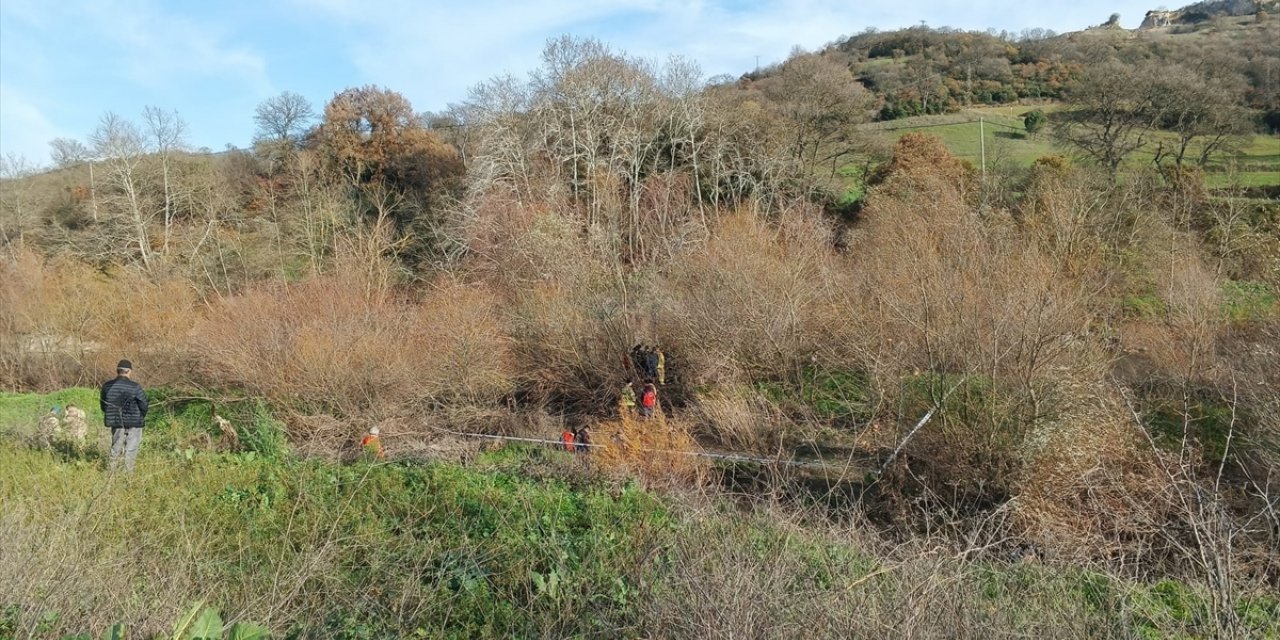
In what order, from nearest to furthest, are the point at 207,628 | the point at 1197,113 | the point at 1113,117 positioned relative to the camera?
the point at 207,628 < the point at 1197,113 < the point at 1113,117

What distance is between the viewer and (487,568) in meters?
6.67

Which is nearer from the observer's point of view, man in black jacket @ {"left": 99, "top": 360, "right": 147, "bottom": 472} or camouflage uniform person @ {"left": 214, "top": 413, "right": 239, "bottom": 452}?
man in black jacket @ {"left": 99, "top": 360, "right": 147, "bottom": 472}

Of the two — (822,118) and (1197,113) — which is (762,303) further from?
(1197,113)

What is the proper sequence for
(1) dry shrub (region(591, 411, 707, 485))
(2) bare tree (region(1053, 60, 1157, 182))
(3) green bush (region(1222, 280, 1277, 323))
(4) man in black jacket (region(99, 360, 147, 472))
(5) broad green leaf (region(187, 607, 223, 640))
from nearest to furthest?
1. (5) broad green leaf (region(187, 607, 223, 640))
2. (4) man in black jacket (region(99, 360, 147, 472))
3. (1) dry shrub (region(591, 411, 707, 485))
4. (3) green bush (region(1222, 280, 1277, 323))
5. (2) bare tree (region(1053, 60, 1157, 182))

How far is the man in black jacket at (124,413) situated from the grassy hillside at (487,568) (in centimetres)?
40

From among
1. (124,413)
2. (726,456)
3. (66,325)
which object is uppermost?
(66,325)

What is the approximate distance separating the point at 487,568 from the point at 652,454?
4.26 meters

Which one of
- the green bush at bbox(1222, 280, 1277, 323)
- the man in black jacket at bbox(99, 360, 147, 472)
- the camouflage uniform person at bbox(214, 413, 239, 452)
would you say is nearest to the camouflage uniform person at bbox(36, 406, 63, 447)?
the camouflage uniform person at bbox(214, 413, 239, 452)

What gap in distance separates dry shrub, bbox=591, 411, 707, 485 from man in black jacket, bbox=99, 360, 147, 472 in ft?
20.6

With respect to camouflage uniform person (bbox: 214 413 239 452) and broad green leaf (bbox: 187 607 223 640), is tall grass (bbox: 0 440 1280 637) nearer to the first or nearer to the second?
broad green leaf (bbox: 187 607 223 640)

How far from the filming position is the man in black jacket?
9586 millimetres

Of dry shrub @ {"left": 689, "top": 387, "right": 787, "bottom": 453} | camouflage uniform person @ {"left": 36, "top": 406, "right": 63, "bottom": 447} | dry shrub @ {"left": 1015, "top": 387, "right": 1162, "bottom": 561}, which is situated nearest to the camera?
dry shrub @ {"left": 1015, "top": 387, "right": 1162, "bottom": 561}

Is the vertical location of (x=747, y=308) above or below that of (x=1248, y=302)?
above

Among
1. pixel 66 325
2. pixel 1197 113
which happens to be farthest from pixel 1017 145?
pixel 66 325
